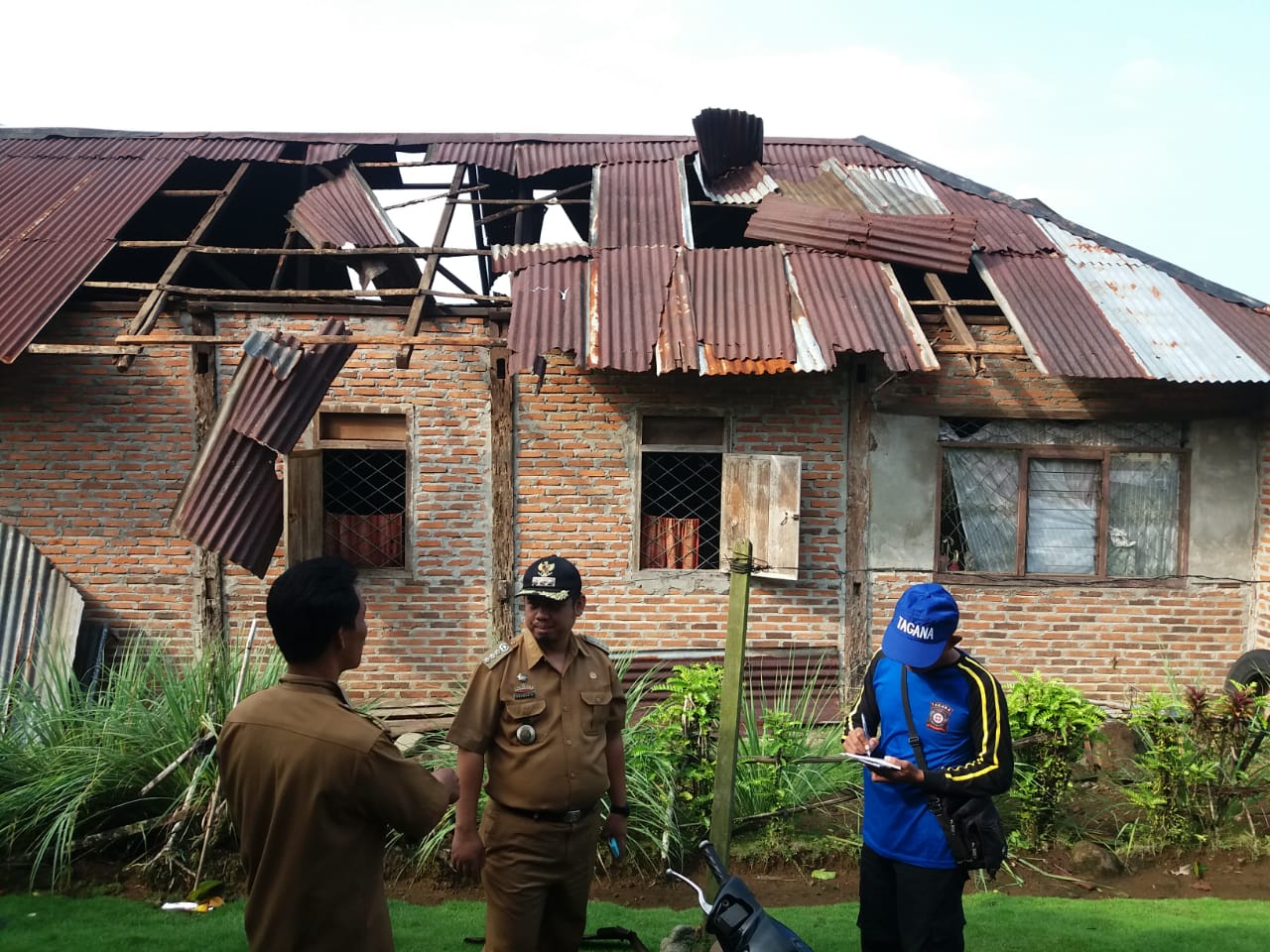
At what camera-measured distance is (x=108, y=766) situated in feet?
15.3

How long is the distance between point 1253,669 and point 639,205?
6354mm

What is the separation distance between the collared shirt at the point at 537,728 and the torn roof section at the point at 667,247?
11.8 feet

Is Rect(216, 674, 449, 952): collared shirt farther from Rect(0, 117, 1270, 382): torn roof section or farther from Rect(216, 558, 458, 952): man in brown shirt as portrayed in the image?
Rect(0, 117, 1270, 382): torn roof section

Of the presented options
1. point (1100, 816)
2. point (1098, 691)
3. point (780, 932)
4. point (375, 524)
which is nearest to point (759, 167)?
point (375, 524)

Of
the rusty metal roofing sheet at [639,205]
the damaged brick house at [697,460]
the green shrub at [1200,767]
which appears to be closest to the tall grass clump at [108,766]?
the damaged brick house at [697,460]

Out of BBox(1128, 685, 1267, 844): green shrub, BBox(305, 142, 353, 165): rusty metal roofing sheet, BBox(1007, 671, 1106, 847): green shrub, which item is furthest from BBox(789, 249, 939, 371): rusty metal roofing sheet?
BBox(305, 142, 353, 165): rusty metal roofing sheet

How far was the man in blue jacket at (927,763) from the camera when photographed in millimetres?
2805

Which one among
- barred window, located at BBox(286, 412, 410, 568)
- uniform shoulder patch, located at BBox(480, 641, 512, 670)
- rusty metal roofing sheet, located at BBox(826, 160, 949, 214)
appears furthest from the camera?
rusty metal roofing sheet, located at BBox(826, 160, 949, 214)

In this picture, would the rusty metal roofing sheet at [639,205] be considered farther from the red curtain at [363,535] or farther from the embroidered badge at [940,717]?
the embroidered badge at [940,717]

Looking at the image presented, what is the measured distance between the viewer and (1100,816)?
5203mm

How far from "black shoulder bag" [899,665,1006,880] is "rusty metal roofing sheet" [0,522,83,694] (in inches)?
238

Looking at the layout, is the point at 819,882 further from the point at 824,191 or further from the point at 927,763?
the point at 824,191

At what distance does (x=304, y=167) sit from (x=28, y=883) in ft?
22.4

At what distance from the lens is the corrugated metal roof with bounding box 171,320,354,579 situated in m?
6.05
